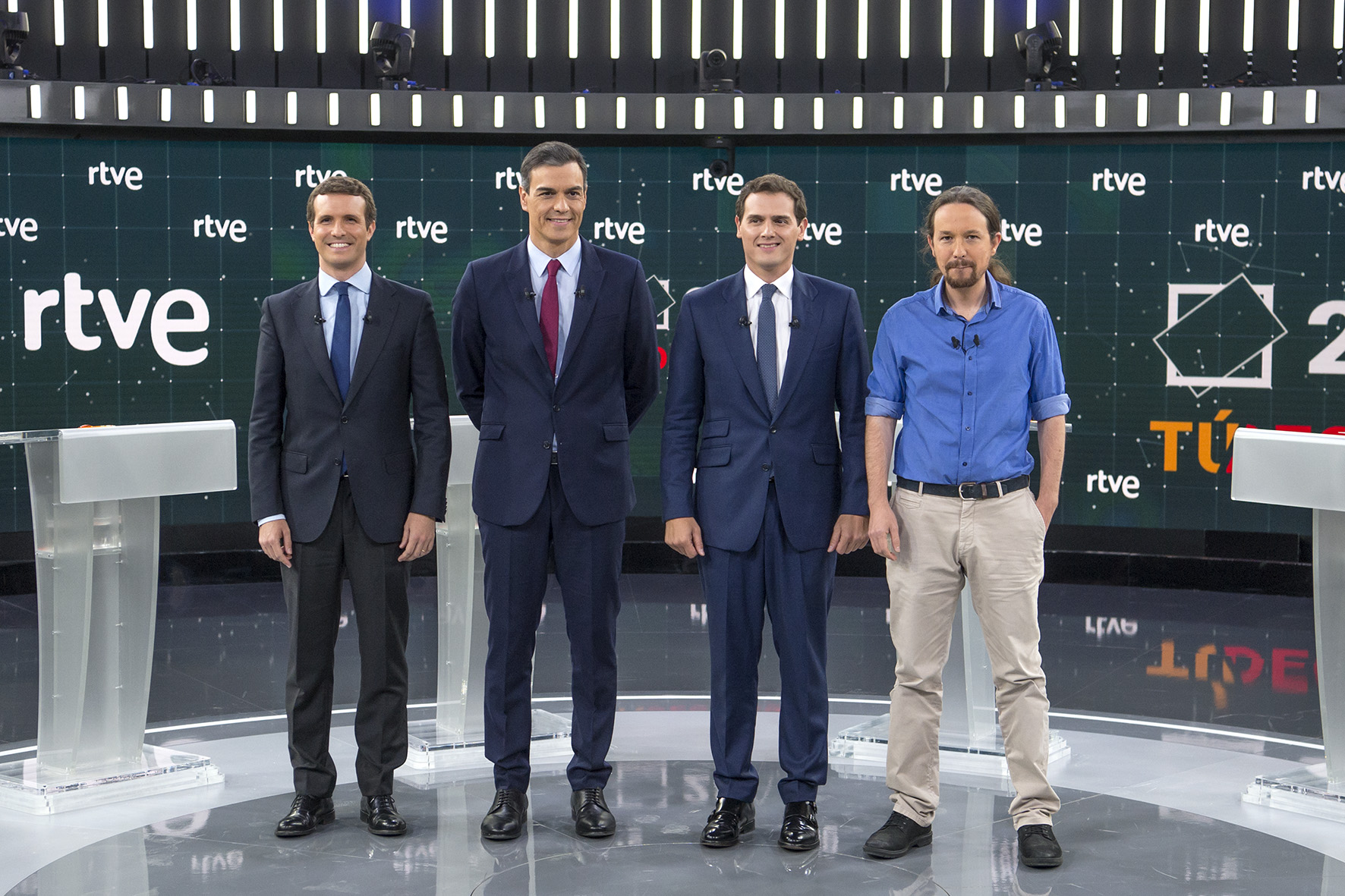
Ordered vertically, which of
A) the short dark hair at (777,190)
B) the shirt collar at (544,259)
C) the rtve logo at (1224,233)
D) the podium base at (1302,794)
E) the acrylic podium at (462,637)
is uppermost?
the rtve logo at (1224,233)

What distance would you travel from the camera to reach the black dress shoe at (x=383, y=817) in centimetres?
341

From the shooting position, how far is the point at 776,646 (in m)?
3.37

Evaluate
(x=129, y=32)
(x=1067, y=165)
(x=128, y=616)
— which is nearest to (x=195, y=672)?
(x=128, y=616)

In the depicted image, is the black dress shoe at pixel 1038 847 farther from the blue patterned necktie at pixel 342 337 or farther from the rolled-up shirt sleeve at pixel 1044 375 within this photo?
the blue patterned necktie at pixel 342 337

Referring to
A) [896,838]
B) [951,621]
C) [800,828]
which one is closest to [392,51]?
[951,621]

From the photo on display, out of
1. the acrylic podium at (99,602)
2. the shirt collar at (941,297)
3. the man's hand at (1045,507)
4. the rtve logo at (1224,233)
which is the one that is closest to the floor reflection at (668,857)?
the acrylic podium at (99,602)

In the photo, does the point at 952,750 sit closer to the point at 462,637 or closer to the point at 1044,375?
the point at 1044,375

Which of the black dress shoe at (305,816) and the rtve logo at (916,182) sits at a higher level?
the rtve logo at (916,182)

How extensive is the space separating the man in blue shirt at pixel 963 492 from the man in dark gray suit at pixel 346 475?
1.13 meters

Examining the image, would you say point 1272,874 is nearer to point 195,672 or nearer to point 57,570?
point 57,570

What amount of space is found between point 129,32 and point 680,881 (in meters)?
5.73

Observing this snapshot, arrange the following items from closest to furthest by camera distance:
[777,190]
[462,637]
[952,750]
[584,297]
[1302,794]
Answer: [777,190] → [584,297] → [1302,794] → [952,750] → [462,637]

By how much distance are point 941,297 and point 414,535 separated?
140 cm

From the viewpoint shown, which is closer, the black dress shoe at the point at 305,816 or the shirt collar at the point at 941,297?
the shirt collar at the point at 941,297
